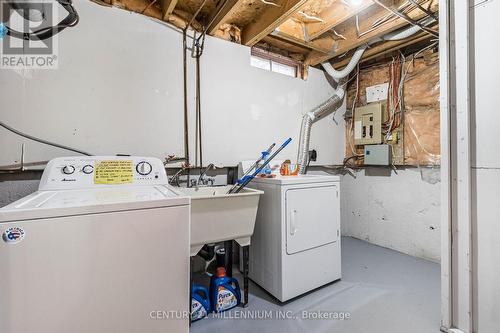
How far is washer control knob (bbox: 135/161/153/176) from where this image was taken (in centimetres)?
155

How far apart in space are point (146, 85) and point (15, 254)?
1.35 metres

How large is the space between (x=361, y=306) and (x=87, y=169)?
2.03 meters

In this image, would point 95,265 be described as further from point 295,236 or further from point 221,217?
point 295,236

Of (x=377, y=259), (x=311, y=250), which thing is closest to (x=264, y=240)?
(x=311, y=250)

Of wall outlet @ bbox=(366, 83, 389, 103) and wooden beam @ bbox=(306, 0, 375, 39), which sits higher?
wooden beam @ bbox=(306, 0, 375, 39)

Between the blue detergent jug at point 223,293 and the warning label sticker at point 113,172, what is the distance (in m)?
0.92

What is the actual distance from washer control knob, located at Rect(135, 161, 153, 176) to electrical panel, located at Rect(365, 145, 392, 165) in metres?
2.34

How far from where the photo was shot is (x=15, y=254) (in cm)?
83

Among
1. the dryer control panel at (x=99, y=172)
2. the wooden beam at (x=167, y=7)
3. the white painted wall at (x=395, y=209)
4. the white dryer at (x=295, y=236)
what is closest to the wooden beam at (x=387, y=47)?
the white painted wall at (x=395, y=209)

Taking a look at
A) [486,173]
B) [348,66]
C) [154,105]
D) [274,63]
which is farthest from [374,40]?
[154,105]

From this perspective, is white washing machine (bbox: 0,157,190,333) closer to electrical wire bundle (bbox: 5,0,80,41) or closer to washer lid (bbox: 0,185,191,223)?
washer lid (bbox: 0,185,191,223)

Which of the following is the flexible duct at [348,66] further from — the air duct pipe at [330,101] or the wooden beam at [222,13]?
the wooden beam at [222,13]

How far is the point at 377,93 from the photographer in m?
2.78

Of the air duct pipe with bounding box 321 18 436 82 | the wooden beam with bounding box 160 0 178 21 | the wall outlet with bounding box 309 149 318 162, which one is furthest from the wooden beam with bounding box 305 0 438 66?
the wooden beam with bounding box 160 0 178 21
